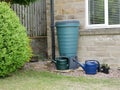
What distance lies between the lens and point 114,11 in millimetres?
8961

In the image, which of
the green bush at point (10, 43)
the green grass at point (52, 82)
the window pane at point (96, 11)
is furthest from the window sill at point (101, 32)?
the green bush at point (10, 43)

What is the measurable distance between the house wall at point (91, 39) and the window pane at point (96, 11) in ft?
0.78

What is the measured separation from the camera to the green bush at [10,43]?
285 inches

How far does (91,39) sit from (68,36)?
2.24ft

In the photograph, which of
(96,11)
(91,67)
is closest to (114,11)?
(96,11)

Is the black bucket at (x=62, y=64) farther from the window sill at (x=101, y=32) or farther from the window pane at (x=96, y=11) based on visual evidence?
the window pane at (x=96, y=11)

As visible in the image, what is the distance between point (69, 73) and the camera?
8461 mm

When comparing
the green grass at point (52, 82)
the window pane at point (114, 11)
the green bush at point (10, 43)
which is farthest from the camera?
the window pane at point (114, 11)

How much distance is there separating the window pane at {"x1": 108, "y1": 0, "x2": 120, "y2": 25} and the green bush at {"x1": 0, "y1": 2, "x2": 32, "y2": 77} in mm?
2725

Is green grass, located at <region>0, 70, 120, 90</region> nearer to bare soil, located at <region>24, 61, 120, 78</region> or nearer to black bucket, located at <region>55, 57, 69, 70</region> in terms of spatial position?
bare soil, located at <region>24, 61, 120, 78</region>

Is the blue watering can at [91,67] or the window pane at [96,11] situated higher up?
the window pane at [96,11]

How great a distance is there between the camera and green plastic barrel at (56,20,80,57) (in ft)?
29.2

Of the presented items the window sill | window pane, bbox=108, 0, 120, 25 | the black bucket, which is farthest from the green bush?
window pane, bbox=108, 0, 120, 25

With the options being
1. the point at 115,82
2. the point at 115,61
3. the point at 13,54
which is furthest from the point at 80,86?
the point at 115,61
